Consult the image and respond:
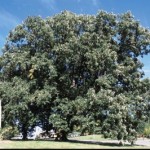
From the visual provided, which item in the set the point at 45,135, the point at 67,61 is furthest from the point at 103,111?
the point at 45,135

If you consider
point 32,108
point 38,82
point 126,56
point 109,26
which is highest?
point 109,26

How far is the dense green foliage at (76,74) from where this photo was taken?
3553 centimetres

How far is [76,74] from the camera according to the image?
129 feet

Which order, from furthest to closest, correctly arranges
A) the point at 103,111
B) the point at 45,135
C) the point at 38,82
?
1. the point at 45,135
2. the point at 38,82
3. the point at 103,111

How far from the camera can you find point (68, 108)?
36.7 metres

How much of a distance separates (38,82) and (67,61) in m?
3.62

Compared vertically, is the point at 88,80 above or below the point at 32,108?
above

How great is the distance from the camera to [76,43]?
118ft

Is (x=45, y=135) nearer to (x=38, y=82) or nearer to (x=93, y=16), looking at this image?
(x=38, y=82)

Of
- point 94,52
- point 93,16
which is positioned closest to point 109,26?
point 93,16

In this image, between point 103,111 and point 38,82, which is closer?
point 103,111

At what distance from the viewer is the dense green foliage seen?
117ft

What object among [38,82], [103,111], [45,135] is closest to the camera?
[103,111]

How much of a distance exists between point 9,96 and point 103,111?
29.3ft
